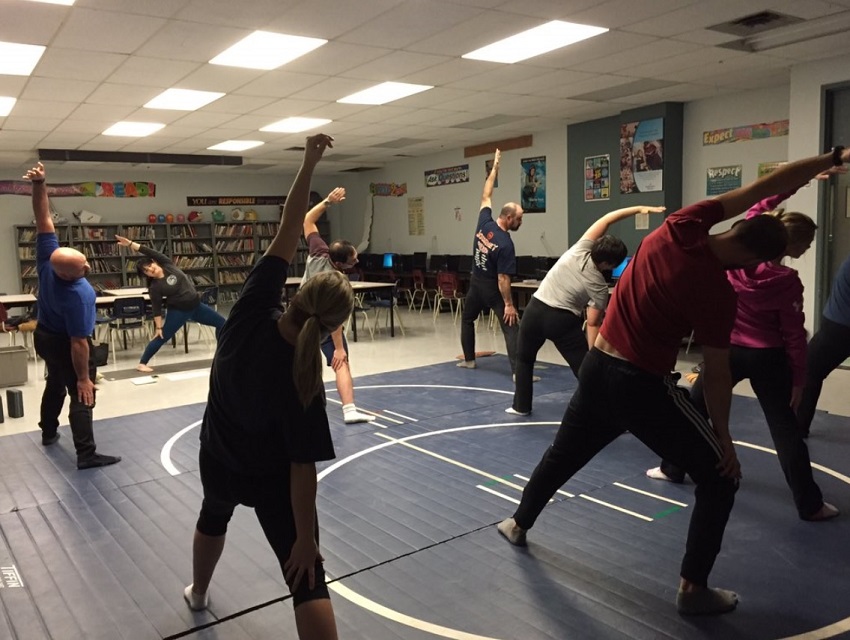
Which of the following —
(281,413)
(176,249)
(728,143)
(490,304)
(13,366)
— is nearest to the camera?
(281,413)

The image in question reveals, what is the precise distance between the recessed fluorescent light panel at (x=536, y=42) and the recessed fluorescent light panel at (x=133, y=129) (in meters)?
5.34

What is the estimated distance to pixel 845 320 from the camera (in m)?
4.25

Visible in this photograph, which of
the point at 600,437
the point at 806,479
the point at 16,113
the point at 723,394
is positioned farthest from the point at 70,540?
the point at 16,113

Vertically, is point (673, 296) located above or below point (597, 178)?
below

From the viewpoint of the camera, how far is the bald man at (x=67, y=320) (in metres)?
4.40

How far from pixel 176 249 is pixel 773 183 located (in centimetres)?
1546

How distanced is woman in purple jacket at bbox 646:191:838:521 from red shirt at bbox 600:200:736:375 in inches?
36.5

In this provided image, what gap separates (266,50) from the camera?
20.6 ft

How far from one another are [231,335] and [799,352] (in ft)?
8.72

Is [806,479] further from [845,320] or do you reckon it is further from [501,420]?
[501,420]

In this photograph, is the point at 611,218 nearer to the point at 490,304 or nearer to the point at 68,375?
the point at 490,304

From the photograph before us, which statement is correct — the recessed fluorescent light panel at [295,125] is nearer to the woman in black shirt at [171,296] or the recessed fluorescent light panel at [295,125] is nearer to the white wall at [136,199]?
the woman in black shirt at [171,296]

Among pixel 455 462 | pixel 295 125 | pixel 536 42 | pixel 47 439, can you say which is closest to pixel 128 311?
pixel 295 125

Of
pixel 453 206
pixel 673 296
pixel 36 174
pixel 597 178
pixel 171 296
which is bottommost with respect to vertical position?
pixel 171 296
